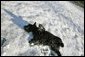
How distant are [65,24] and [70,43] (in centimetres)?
137

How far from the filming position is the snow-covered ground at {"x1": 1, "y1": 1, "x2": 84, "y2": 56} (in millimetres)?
6289

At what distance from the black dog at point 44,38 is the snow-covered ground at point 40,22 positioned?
181mm

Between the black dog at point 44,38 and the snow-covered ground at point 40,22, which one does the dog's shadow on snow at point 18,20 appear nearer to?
the snow-covered ground at point 40,22

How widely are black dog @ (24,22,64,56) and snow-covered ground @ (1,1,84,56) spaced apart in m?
0.18

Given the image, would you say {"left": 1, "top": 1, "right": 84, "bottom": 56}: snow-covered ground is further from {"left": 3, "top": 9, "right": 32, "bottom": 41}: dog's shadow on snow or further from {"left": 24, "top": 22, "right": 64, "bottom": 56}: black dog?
{"left": 24, "top": 22, "right": 64, "bottom": 56}: black dog

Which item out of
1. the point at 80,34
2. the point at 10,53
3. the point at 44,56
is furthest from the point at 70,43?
the point at 10,53

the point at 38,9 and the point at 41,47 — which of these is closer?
the point at 41,47

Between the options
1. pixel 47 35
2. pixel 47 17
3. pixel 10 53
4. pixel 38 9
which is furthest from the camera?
pixel 38 9

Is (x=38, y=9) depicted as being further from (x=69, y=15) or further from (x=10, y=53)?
(x=10, y=53)

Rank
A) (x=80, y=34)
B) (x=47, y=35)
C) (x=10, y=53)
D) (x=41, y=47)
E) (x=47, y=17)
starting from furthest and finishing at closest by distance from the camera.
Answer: (x=47, y=17) → (x=80, y=34) → (x=47, y=35) → (x=41, y=47) → (x=10, y=53)

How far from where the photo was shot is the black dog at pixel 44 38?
21.3ft

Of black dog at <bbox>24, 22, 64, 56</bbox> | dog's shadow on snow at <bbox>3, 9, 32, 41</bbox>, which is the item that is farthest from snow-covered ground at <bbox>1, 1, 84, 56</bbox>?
black dog at <bbox>24, 22, 64, 56</bbox>

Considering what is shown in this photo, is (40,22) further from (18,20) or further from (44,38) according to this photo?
(44,38)

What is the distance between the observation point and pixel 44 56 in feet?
19.9
